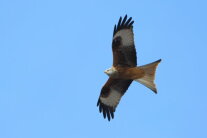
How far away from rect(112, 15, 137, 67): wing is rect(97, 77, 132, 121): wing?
2.54 feet

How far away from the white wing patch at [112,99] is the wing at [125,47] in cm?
100

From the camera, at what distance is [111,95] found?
11.5 m

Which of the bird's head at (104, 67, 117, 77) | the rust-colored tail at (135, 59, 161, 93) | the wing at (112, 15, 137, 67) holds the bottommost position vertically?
the rust-colored tail at (135, 59, 161, 93)

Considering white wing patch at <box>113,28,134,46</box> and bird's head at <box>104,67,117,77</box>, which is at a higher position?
white wing patch at <box>113,28,134,46</box>

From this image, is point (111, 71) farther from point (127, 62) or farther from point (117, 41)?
point (117, 41)

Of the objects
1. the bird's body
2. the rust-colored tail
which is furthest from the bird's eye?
the rust-colored tail

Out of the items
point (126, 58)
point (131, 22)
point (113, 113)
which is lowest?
point (113, 113)

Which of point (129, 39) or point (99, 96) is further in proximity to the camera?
point (99, 96)

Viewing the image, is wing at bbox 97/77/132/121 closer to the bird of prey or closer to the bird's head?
the bird of prey

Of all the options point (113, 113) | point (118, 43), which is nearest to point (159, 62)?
point (118, 43)

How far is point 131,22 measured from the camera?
10.9 meters

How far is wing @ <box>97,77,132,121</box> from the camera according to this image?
1141 cm

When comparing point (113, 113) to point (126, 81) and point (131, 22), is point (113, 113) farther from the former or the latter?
point (131, 22)

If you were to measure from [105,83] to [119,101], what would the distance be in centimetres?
62
